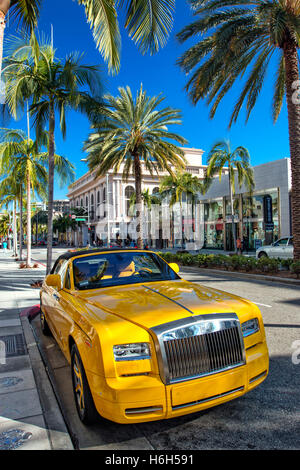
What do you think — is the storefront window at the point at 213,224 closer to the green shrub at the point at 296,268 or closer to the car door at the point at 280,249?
the car door at the point at 280,249

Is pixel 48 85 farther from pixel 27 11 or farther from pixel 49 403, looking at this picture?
pixel 49 403

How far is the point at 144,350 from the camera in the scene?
2643mm

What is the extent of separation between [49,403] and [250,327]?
225cm

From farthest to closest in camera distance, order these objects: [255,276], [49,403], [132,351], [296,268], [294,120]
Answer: [255,276] < [294,120] < [296,268] < [49,403] < [132,351]

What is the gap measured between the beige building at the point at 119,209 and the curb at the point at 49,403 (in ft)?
125

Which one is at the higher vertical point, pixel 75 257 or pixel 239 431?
pixel 75 257

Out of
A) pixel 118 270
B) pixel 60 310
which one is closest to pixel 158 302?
pixel 118 270

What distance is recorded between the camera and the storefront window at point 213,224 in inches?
1395

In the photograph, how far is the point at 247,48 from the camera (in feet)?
41.5

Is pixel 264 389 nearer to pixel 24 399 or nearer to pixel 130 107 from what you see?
pixel 24 399

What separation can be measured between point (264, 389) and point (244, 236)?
98.5 feet

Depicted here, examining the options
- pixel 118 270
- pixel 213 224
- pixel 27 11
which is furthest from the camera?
pixel 213 224

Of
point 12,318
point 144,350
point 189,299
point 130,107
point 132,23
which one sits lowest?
point 12,318
